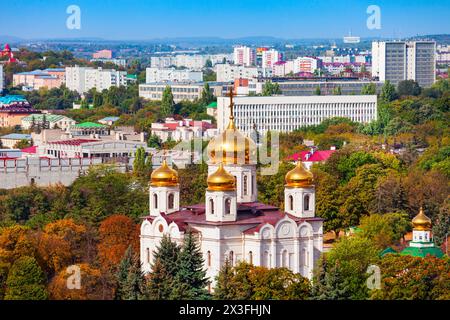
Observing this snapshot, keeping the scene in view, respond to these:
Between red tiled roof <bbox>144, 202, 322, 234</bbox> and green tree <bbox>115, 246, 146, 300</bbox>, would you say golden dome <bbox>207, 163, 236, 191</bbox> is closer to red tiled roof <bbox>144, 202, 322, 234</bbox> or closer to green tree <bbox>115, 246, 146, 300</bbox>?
red tiled roof <bbox>144, 202, 322, 234</bbox>

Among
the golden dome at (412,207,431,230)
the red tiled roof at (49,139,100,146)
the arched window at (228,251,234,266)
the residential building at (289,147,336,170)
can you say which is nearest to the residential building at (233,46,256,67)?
the red tiled roof at (49,139,100,146)

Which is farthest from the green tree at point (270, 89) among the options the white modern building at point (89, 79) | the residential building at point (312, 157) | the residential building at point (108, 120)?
the residential building at point (312, 157)

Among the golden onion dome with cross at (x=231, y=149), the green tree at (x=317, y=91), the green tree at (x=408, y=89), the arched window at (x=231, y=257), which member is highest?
the golden onion dome with cross at (x=231, y=149)

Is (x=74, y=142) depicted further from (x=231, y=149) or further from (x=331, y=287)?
(x=331, y=287)

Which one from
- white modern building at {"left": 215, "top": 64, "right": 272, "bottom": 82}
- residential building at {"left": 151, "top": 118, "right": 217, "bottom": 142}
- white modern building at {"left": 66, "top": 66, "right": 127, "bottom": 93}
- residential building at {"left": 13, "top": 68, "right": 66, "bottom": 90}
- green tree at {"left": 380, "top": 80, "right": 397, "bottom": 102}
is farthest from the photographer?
white modern building at {"left": 215, "top": 64, "right": 272, "bottom": 82}

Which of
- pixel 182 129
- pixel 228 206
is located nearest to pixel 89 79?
pixel 182 129

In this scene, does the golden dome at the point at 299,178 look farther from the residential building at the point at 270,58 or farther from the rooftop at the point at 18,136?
the residential building at the point at 270,58
